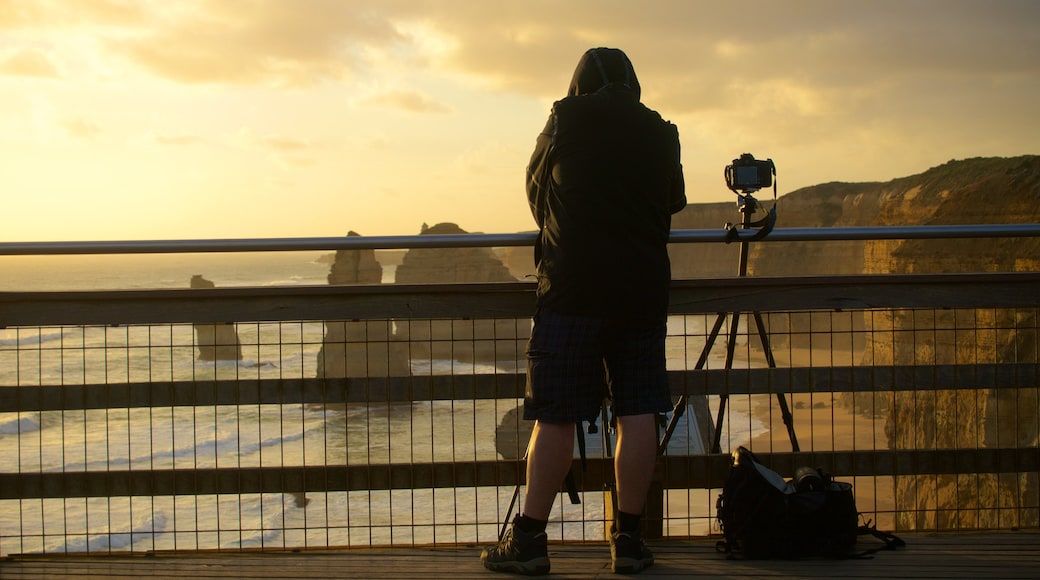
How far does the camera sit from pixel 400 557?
3244mm

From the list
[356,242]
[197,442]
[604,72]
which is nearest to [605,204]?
[604,72]

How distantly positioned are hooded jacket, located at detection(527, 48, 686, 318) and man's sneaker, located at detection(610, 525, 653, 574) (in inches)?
27.4

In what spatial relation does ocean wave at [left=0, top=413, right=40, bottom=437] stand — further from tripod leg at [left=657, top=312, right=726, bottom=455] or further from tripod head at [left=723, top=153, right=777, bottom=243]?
tripod head at [left=723, top=153, right=777, bottom=243]

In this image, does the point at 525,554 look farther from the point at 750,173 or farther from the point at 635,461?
the point at 750,173

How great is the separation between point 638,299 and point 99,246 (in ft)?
6.07

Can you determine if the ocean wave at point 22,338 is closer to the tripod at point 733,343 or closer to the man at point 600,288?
the tripod at point 733,343

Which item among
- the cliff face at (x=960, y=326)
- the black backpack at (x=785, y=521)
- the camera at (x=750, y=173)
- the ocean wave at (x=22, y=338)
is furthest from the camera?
the ocean wave at (x=22, y=338)

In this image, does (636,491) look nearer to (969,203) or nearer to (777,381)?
(777,381)

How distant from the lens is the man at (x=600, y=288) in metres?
2.91

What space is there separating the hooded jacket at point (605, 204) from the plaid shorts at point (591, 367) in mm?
67

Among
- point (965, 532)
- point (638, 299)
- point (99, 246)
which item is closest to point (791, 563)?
point (965, 532)

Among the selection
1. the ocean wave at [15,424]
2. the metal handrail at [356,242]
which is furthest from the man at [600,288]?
the ocean wave at [15,424]

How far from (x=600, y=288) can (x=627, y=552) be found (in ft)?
2.73

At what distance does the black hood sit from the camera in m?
3.03
